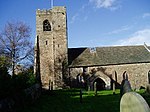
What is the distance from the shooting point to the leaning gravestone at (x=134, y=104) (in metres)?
4.97

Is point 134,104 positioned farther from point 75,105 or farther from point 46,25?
point 46,25

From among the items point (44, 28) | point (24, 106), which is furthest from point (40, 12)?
point (24, 106)

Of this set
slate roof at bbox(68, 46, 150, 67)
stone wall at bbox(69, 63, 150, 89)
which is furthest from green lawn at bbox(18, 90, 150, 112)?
slate roof at bbox(68, 46, 150, 67)

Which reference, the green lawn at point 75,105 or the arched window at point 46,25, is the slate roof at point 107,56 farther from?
the green lawn at point 75,105

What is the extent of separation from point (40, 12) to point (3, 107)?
33495 millimetres

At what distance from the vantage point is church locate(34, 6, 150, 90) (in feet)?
136

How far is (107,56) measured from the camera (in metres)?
44.2

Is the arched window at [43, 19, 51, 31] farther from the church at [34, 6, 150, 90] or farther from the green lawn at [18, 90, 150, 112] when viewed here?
the green lawn at [18, 90, 150, 112]

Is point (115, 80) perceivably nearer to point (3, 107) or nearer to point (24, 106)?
point (24, 106)

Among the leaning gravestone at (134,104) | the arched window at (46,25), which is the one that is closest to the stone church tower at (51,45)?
the arched window at (46,25)

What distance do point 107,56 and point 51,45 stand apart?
9917 mm

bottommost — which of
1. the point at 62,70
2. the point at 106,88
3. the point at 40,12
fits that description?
the point at 106,88

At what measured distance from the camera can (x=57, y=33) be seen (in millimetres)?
42719

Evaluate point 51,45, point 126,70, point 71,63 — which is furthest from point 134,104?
point 126,70
